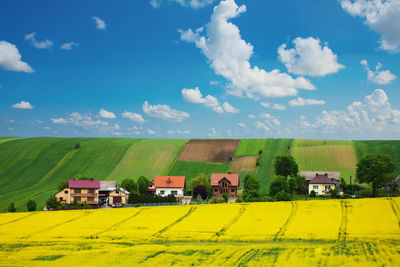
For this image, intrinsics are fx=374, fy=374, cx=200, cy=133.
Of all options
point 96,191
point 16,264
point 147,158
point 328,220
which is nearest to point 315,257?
point 328,220

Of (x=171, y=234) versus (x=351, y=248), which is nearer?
(x=351, y=248)

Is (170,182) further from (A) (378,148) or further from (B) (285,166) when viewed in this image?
(A) (378,148)

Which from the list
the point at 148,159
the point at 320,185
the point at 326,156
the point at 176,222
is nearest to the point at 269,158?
the point at 326,156

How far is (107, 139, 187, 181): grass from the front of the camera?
138875 millimetres

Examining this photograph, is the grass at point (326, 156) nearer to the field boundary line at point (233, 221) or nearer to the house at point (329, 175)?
the house at point (329, 175)

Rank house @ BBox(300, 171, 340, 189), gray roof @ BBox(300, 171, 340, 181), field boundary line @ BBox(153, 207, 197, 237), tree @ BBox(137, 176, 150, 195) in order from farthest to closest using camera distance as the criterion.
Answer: gray roof @ BBox(300, 171, 340, 181), house @ BBox(300, 171, 340, 189), tree @ BBox(137, 176, 150, 195), field boundary line @ BBox(153, 207, 197, 237)

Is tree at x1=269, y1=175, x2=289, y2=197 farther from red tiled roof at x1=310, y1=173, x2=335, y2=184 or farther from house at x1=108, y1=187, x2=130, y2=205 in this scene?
house at x1=108, y1=187, x2=130, y2=205

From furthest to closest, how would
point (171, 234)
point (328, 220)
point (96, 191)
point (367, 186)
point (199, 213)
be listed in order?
1. point (367, 186)
2. point (96, 191)
3. point (199, 213)
4. point (328, 220)
5. point (171, 234)

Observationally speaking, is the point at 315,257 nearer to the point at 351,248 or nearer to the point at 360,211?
the point at 351,248

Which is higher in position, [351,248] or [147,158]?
[147,158]

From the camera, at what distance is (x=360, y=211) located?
6656 cm

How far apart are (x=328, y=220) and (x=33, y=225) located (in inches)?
1971

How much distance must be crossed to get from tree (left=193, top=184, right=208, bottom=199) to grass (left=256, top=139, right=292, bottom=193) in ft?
61.3

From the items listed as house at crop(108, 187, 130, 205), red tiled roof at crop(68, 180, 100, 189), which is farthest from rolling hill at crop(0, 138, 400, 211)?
house at crop(108, 187, 130, 205)
